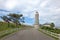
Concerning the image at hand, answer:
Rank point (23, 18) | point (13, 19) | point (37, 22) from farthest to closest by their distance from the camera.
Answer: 1. point (37, 22)
2. point (23, 18)
3. point (13, 19)

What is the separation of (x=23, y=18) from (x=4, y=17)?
535 inches

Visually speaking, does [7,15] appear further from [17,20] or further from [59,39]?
[59,39]

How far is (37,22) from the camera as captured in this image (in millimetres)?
189625

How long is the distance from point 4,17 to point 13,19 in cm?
665

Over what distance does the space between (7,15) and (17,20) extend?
7600 mm

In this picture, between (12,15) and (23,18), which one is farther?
(23,18)

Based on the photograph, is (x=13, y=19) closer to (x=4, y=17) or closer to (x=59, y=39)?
(x=4, y=17)

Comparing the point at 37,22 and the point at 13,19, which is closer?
the point at 13,19

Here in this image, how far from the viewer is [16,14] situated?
111188mm

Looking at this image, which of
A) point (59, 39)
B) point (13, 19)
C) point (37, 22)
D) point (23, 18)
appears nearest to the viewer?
point (59, 39)

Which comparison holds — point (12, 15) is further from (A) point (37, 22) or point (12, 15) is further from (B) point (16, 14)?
(A) point (37, 22)

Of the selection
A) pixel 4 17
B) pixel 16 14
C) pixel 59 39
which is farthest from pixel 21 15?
pixel 59 39

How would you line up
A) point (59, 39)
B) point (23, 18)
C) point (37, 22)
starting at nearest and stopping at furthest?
point (59, 39)
point (23, 18)
point (37, 22)

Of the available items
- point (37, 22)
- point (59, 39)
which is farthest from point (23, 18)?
point (59, 39)
